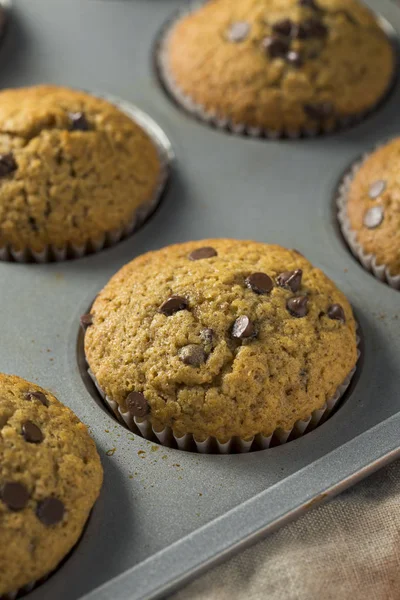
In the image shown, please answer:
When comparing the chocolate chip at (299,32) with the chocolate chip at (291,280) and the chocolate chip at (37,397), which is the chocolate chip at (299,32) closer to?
the chocolate chip at (291,280)

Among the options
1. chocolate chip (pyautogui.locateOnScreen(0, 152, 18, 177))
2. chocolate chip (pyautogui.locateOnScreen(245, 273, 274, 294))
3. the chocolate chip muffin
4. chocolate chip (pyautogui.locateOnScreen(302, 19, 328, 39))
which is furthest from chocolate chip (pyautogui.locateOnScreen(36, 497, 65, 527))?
chocolate chip (pyautogui.locateOnScreen(302, 19, 328, 39))

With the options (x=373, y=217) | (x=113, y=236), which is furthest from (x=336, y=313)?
(x=113, y=236)

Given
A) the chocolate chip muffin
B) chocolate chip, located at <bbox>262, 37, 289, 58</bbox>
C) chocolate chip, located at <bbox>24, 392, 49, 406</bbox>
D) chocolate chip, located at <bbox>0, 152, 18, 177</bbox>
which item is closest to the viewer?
the chocolate chip muffin

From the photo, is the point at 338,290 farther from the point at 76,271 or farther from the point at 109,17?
the point at 109,17

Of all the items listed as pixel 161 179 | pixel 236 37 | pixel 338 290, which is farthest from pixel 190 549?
pixel 236 37

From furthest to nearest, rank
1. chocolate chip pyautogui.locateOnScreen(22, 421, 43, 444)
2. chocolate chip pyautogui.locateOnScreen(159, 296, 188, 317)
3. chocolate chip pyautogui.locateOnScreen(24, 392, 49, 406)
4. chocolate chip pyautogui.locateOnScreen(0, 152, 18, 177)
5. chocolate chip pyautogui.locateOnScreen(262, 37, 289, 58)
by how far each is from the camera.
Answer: chocolate chip pyautogui.locateOnScreen(262, 37, 289, 58), chocolate chip pyautogui.locateOnScreen(0, 152, 18, 177), chocolate chip pyautogui.locateOnScreen(159, 296, 188, 317), chocolate chip pyautogui.locateOnScreen(24, 392, 49, 406), chocolate chip pyautogui.locateOnScreen(22, 421, 43, 444)

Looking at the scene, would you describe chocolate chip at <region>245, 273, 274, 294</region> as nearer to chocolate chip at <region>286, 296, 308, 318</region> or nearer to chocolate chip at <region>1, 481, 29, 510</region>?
chocolate chip at <region>286, 296, 308, 318</region>
